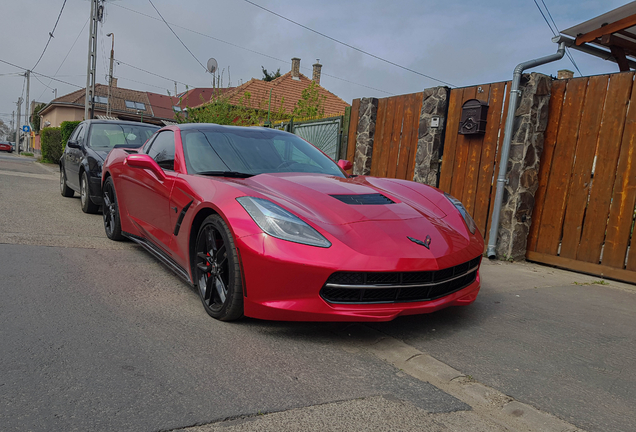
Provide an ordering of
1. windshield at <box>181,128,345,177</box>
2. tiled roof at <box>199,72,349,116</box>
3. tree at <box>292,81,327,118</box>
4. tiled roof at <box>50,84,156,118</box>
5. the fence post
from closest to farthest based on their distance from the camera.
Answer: windshield at <box>181,128,345,177</box>
the fence post
tree at <box>292,81,327,118</box>
tiled roof at <box>199,72,349,116</box>
tiled roof at <box>50,84,156,118</box>

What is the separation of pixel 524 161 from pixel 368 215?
357cm

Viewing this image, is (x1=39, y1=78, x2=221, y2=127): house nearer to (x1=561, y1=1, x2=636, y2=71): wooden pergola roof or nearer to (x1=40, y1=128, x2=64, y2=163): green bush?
(x1=40, y1=128, x2=64, y2=163): green bush

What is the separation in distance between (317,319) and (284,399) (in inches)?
27.2

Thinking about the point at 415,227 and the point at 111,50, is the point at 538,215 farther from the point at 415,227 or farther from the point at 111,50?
the point at 111,50

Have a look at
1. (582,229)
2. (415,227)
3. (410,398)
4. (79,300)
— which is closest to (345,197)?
(415,227)

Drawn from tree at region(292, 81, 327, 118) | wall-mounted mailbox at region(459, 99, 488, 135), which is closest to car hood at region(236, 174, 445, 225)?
wall-mounted mailbox at region(459, 99, 488, 135)

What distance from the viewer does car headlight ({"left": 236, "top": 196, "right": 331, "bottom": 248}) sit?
2814 mm

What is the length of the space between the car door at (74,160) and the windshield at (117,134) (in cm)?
26

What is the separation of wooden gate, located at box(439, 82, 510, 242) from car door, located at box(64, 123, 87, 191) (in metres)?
5.81

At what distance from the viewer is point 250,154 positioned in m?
4.06

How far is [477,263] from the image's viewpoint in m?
3.45

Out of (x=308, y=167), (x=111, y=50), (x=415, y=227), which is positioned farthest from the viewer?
(x=111, y=50)

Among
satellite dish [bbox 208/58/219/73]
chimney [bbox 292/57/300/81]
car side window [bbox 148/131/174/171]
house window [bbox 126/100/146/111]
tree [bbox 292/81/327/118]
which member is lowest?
car side window [bbox 148/131/174/171]

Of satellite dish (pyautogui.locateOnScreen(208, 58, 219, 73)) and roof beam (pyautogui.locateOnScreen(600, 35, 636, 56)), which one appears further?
satellite dish (pyautogui.locateOnScreen(208, 58, 219, 73))
